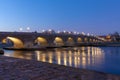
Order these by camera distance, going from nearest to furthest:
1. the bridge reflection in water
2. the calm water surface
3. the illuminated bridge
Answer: the calm water surface
the bridge reflection in water
the illuminated bridge

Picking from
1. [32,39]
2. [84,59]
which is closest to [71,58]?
[84,59]

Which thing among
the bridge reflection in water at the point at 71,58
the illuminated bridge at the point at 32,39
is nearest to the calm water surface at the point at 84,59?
the bridge reflection in water at the point at 71,58

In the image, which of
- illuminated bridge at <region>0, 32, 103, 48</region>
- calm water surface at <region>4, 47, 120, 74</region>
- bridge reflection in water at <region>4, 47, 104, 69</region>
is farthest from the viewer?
illuminated bridge at <region>0, 32, 103, 48</region>

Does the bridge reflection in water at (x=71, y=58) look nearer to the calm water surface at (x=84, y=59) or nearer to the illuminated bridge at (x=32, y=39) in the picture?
the calm water surface at (x=84, y=59)

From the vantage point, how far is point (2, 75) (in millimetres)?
9148

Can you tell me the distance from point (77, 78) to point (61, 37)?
71.8 meters

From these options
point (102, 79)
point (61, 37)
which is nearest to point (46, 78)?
point (102, 79)

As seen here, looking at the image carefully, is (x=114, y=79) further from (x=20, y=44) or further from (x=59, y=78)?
(x=20, y=44)

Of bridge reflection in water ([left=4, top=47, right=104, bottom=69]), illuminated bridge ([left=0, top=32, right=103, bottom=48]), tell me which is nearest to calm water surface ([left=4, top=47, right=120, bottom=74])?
bridge reflection in water ([left=4, top=47, right=104, bottom=69])

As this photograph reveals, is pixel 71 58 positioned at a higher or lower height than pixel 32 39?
lower

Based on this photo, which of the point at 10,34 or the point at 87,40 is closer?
the point at 10,34

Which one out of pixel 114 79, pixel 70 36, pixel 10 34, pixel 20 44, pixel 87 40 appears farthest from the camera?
pixel 87 40

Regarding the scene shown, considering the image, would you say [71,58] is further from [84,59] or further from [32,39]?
[32,39]

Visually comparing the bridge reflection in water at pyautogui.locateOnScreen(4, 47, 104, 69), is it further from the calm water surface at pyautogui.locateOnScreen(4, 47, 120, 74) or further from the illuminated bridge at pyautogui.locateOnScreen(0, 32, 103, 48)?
the illuminated bridge at pyautogui.locateOnScreen(0, 32, 103, 48)
